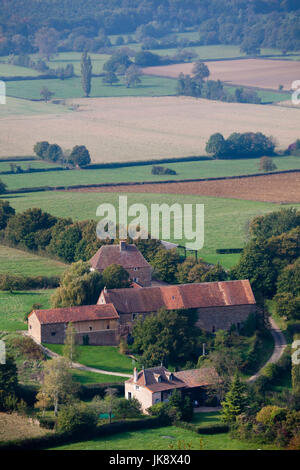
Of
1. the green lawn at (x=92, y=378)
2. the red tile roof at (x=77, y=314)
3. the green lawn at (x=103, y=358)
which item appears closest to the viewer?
the green lawn at (x=92, y=378)

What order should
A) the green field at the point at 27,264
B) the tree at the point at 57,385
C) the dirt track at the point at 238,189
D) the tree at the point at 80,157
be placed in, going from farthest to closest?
the tree at the point at 80,157, the dirt track at the point at 238,189, the green field at the point at 27,264, the tree at the point at 57,385

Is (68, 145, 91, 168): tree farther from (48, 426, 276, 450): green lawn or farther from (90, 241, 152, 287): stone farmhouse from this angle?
(48, 426, 276, 450): green lawn

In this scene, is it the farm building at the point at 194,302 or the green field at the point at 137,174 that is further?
the green field at the point at 137,174

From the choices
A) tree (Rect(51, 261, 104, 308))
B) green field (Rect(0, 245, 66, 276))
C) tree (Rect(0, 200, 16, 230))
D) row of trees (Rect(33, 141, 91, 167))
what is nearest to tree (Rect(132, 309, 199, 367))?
tree (Rect(51, 261, 104, 308))

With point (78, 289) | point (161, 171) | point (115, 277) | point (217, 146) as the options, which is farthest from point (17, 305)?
point (217, 146)

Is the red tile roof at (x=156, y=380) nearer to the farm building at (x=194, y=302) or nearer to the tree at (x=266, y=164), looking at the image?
the farm building at (x=194, y=302)

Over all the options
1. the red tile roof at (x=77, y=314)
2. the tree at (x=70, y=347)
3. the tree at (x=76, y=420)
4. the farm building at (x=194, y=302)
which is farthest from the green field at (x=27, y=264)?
the tree at (x=76, y=420)

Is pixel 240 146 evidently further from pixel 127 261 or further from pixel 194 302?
pixel 194 302
